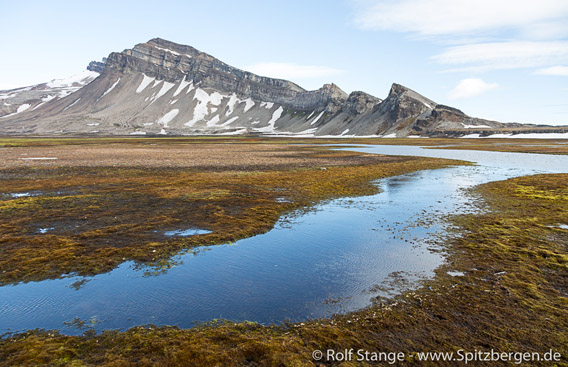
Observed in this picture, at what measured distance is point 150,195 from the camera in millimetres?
26953

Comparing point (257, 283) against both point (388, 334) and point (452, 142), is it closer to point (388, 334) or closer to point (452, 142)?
point (388, 334)

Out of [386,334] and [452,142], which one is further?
[452,142]

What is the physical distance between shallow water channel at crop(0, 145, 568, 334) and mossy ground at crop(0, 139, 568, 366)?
2.16ft

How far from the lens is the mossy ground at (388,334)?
7.61 meters

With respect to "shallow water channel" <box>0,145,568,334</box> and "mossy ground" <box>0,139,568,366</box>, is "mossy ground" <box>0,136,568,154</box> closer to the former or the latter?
"shallow water channel" <box>0,145,568,334</box>

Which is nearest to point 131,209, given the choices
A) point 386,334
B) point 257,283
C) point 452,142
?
point 257,283

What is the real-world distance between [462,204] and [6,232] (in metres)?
28.5

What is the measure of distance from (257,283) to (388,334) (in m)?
4.90

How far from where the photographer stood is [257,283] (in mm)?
11750

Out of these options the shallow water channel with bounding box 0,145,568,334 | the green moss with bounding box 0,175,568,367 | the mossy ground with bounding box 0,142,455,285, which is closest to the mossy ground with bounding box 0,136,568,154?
the mossy ground with bounding box 0,142,455,285

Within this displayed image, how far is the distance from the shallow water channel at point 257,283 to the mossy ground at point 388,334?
66 centimetres

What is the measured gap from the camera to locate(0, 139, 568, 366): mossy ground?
7.61 m

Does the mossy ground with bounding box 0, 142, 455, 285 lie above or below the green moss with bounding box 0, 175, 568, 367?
below

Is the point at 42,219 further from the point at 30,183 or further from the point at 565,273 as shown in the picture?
the point at 565,273
